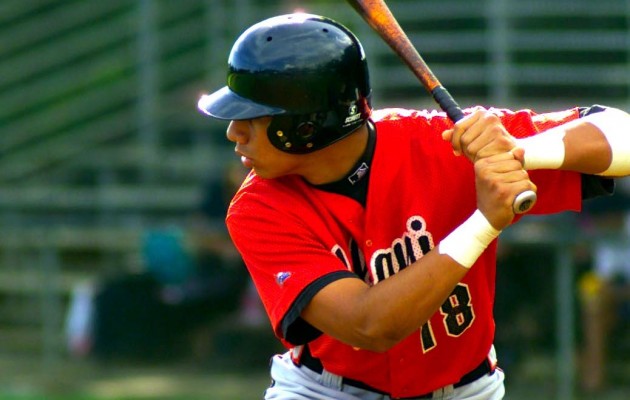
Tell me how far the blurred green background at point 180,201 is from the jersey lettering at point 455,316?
13.3 feet

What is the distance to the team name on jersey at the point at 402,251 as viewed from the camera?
3854mm

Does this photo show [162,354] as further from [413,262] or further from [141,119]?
[413,262]

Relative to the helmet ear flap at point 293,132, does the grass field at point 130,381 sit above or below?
below

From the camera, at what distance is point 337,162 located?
13.0 ft

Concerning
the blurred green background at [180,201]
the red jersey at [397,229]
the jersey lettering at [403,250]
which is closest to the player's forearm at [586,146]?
the red jersey at [397,229]

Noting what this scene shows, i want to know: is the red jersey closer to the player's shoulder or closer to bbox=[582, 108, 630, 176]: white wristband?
the player's shoulder

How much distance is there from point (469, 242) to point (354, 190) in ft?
1.86

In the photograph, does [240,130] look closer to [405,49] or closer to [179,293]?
[405,49]

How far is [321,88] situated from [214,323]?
18.2ft

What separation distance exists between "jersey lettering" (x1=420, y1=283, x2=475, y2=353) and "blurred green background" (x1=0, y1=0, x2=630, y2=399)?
406cm

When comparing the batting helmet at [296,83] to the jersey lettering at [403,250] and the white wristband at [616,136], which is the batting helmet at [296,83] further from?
the white wristband at [616,136]

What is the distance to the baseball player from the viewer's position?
375cm

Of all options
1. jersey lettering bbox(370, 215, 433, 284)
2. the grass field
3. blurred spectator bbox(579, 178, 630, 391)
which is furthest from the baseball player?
the grass field

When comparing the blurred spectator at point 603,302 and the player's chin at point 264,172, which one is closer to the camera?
the player's chin at point 264,172
